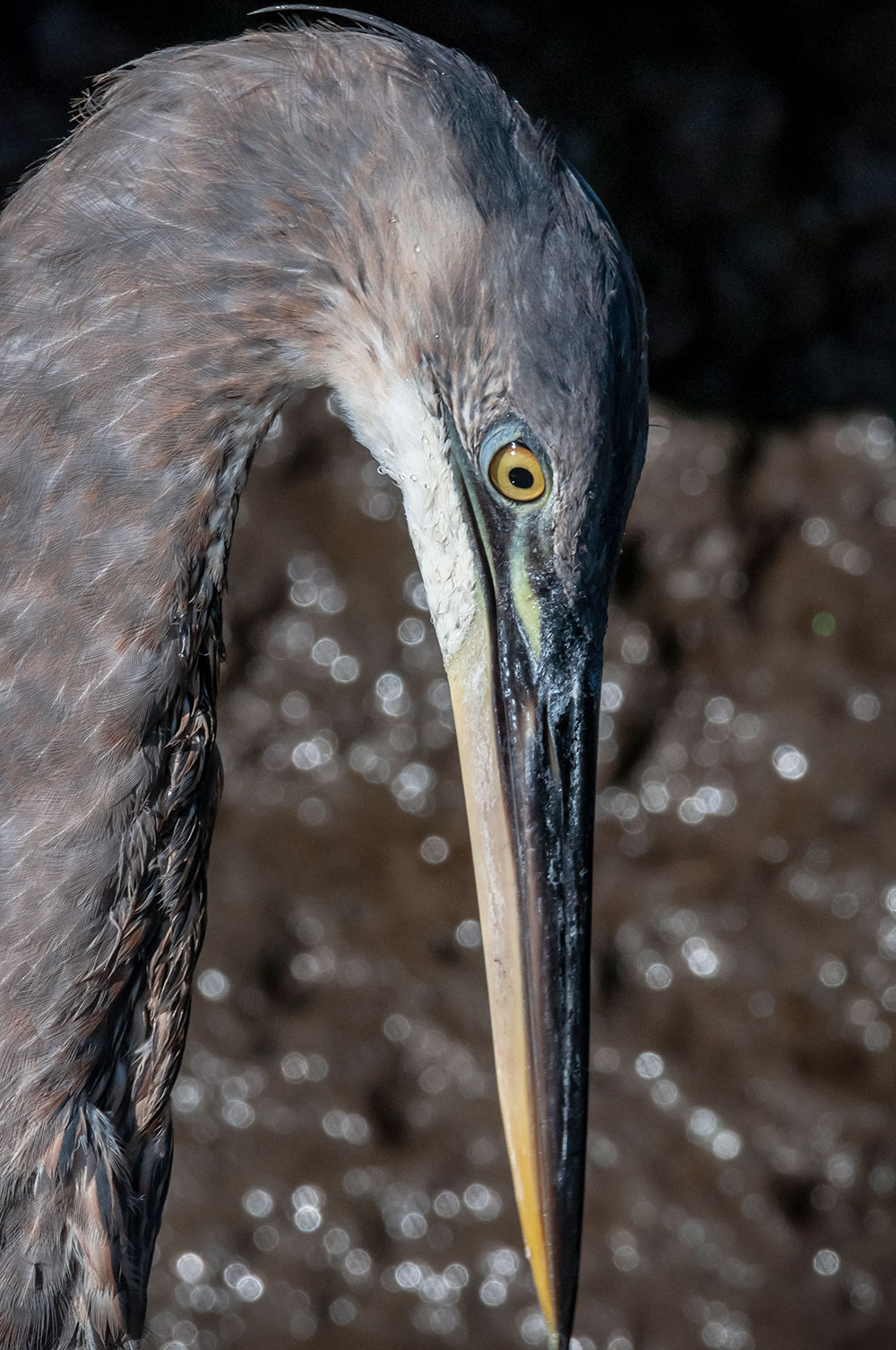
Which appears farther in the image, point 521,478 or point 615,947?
point 615,947

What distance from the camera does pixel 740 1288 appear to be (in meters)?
2.65

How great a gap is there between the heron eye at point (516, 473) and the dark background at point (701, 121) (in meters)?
1.47

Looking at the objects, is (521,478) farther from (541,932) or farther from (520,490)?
(541,932)

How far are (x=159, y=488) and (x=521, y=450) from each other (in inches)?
12.0

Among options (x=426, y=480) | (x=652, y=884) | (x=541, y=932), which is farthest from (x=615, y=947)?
(x=426, y=480)

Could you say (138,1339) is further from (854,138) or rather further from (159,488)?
(854,138)

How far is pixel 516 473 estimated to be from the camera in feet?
3.54

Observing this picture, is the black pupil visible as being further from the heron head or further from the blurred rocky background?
the blurred rocky background

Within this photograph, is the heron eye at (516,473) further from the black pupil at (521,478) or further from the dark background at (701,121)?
the dark background at (701,121)

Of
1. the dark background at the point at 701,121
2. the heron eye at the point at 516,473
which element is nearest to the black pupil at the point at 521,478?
the heron eye at the point at 516,473

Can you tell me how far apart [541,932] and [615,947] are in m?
1.55

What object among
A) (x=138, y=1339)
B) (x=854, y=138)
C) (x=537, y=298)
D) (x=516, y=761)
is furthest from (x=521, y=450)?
(x=854, y=138)

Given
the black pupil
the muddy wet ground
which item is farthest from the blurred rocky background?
the black pupil

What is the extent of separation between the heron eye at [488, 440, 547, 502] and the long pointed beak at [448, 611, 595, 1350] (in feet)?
0.38
